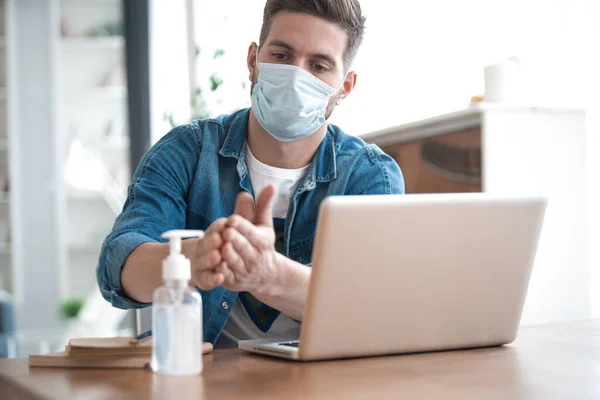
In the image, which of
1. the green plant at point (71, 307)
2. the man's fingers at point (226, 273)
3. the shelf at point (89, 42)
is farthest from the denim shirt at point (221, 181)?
the green plant at point (71, 307)

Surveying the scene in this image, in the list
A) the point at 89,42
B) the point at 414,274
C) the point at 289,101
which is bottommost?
the point at 414,274

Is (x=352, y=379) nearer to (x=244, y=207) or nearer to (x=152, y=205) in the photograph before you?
(x=244, y=207)

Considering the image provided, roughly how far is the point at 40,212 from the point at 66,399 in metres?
5.30

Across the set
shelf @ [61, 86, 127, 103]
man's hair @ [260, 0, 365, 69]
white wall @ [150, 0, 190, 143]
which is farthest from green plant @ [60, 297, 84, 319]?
man's hair @ [260, 0, 365, 69]

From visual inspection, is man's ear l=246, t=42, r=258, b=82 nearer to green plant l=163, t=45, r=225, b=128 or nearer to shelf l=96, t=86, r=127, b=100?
green plant l=163, t=45, r=225, b=128

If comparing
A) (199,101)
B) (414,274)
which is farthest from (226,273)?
(199,101)

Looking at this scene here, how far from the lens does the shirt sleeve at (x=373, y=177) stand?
1.62m

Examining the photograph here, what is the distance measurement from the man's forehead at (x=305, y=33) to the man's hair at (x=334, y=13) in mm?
12

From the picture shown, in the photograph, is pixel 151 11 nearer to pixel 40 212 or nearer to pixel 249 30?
pixel 249 30

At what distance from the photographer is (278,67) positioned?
5.20 ft

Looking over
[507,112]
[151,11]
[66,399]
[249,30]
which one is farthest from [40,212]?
[66,399]

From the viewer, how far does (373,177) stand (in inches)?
64.1

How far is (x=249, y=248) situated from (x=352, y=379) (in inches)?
8.4

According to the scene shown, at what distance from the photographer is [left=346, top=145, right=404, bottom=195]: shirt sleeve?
5.31 ft
